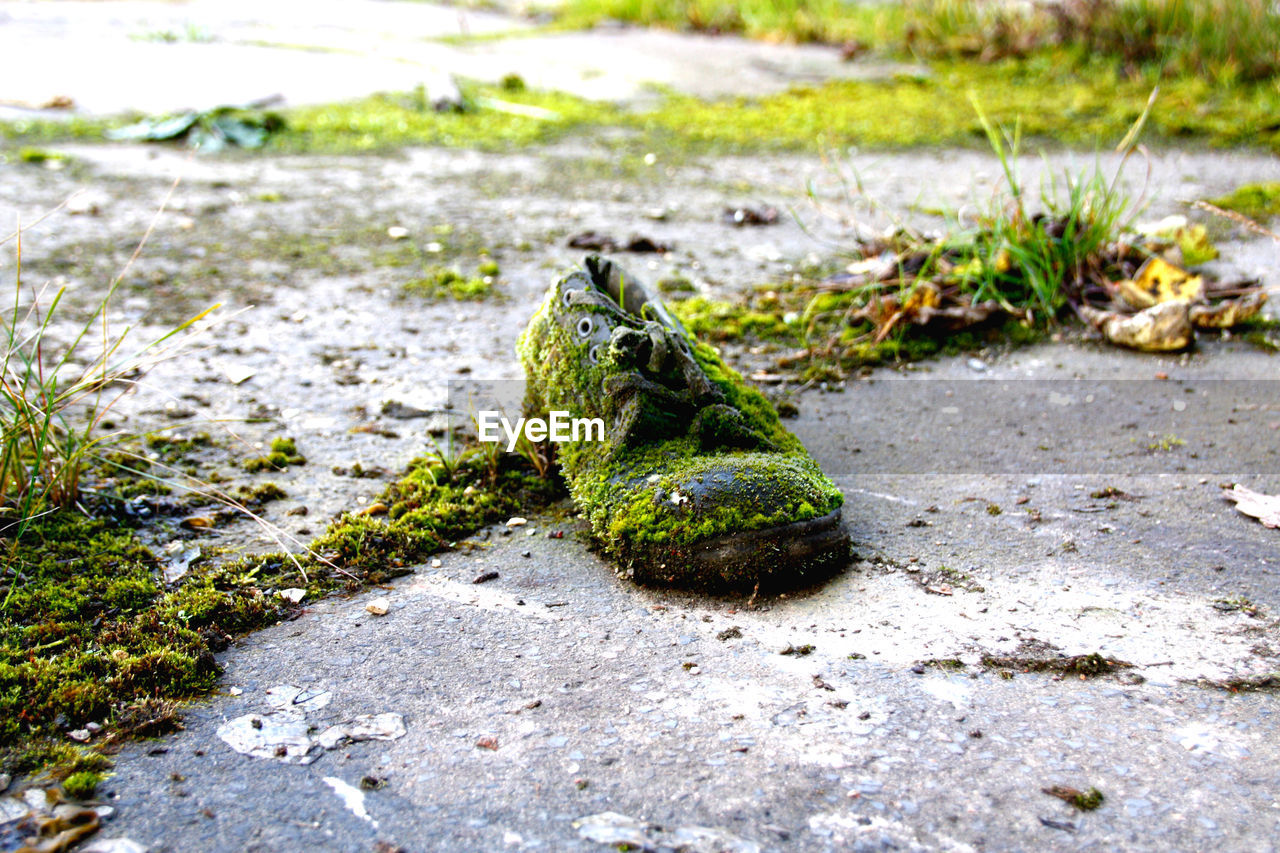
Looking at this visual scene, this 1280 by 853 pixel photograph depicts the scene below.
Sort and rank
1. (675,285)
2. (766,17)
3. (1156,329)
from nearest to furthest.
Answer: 1. (1156,329)
2. (675,285)
3. (766,17)

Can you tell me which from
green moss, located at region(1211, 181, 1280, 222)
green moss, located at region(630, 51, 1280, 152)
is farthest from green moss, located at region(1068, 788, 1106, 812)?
green moss, located at region(630, 51, 1280, 152)

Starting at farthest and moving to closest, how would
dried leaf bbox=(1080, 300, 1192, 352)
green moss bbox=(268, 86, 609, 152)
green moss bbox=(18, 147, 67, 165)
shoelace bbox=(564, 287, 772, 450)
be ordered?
green moss bbox=(268, 86, 609, 152), green moss bbox=(18, 147, 67, 165), dried leaf bbox=(1080, 300, 1192, 352), shoelace bbox=(564, 287, 772, 450)

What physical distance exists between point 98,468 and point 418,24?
867 centimetres

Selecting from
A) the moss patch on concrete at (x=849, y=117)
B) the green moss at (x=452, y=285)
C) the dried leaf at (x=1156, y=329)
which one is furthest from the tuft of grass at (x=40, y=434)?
the moss patch on concrete at (x=849, y=117)

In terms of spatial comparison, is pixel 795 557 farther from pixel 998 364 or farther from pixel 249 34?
pixel 249 34

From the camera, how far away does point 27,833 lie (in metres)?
1.37

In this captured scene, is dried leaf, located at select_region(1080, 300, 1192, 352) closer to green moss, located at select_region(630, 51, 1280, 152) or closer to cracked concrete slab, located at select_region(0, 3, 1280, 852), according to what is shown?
cracked concrete slab, located at select_region(0, 3, 1280, 852)

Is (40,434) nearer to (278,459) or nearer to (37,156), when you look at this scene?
(278,459)

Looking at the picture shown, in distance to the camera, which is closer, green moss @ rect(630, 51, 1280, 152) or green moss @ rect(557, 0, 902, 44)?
green moss @ rect(630, 51, 1280, 152)
